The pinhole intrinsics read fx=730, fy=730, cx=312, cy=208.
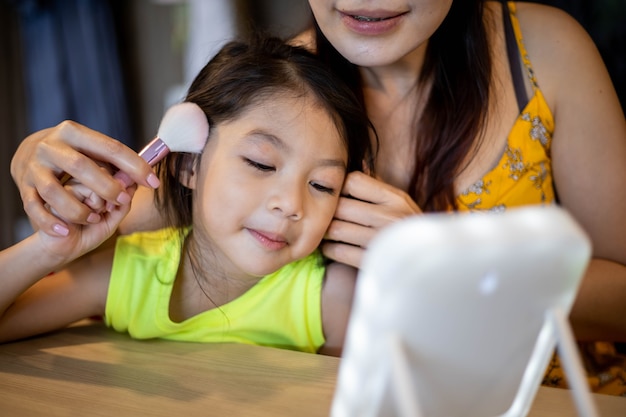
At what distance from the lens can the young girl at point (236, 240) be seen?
947mm

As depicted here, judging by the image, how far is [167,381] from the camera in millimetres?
810

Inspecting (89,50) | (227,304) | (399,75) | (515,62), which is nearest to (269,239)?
(227,304)

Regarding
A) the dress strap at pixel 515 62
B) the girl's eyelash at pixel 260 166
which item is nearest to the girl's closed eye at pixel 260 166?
the girl's eyelash at pixel 260 166

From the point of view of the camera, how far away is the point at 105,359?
0.88 metres

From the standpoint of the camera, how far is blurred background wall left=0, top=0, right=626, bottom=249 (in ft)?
7.67

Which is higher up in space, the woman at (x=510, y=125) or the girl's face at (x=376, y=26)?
the girl's face at (x=376, y=26)

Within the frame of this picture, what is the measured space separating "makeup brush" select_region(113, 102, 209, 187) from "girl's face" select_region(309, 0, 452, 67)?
230mm

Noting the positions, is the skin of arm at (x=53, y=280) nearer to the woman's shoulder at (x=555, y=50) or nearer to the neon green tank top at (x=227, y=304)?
the neon green tank top at (x=227, y=304)

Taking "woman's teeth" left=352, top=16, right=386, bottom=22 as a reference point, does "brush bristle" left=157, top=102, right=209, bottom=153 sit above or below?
below

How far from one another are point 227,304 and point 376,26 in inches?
17.7

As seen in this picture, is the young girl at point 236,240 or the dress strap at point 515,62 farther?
the dress strap at point 515,62

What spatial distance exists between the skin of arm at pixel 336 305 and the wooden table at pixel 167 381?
0.20 metres

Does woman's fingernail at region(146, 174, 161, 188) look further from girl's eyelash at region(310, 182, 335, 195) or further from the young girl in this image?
girl's eyelash at region(310, 182, 335, 195)

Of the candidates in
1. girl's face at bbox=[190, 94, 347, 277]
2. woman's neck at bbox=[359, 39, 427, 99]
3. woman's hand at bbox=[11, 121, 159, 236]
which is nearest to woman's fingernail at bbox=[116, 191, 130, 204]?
woman's hand at bbox=[11, 121, 159, 236]
